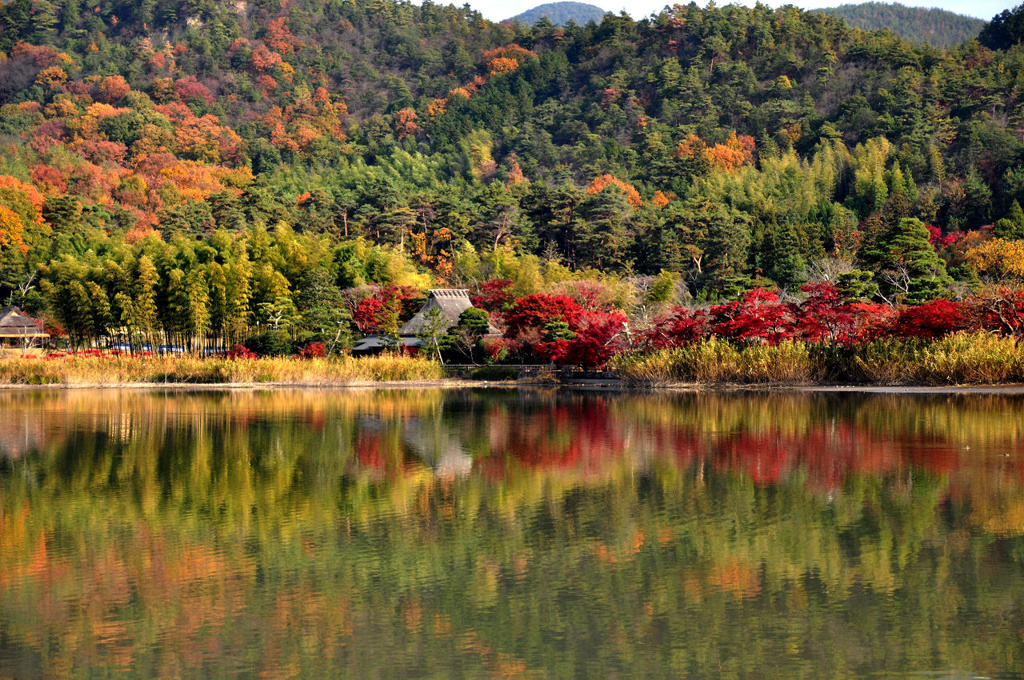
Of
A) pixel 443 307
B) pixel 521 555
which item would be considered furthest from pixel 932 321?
pixel 521 555

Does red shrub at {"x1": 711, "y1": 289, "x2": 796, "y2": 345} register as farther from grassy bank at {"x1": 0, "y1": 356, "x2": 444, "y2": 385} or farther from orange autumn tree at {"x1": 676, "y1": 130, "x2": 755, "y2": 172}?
orange autumn tree at {"x1": 676, "y1": 130, "x2": 755, "y2": 172}

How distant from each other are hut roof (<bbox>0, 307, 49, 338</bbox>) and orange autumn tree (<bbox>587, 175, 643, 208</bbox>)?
34.3 meters

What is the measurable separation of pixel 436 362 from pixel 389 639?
2840 cm

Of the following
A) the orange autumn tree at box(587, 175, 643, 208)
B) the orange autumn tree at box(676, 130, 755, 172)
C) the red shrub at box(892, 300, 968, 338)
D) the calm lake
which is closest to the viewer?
the calm lake

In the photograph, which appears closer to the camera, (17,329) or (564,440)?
(564,440)

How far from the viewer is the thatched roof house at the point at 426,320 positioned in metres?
37.8

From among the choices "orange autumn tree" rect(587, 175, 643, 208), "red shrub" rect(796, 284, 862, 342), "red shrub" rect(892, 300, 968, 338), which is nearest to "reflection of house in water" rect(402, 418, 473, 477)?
"red shrub" rect(796, 284, 862, 342)

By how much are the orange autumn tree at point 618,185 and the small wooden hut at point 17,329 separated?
3424 cm

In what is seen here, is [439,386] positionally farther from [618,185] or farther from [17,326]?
[618,185]

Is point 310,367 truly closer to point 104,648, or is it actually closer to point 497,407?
point 497,407

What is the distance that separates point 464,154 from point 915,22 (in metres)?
70.7

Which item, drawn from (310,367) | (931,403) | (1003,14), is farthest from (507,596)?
(1003,14)

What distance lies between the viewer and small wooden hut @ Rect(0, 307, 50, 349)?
50875 mm

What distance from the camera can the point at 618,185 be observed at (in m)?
70.4
